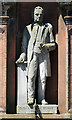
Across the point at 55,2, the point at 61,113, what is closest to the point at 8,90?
the point at 61,113

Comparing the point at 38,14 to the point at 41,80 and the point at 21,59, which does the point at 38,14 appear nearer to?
the point at 21,59

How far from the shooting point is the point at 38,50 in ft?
52.0

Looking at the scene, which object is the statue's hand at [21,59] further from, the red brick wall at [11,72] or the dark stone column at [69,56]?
the dark stone column at [69,56]

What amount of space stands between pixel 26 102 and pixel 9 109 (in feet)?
1.73

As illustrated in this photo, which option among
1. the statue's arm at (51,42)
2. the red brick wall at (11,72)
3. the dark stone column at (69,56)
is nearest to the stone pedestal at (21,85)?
the red brick wall at (11,72)

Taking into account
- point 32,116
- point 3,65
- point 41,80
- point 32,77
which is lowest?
point 32,116

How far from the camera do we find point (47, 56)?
1598 cm

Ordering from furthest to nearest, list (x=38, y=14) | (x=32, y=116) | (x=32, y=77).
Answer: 1. (x=38, y=14)
2. (x=32, y=77)
3. (x=32, y=116)

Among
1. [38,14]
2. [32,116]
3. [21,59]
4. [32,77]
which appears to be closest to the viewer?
[32,116]

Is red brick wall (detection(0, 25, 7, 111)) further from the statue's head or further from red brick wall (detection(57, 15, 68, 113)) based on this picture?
red brick wall (detection(57, 15, 68, 113))

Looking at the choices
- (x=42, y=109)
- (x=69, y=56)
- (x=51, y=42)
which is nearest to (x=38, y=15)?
(x=51, y=42)

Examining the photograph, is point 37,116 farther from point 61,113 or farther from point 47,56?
point 47,56

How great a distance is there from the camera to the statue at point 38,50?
15.8 m

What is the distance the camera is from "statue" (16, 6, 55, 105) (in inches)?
623
